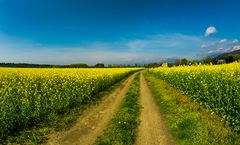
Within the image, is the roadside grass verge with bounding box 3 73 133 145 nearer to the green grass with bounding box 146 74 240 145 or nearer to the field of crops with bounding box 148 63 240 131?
the green grass with bounding box 146 74 240 145

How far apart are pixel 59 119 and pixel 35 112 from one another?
125cm

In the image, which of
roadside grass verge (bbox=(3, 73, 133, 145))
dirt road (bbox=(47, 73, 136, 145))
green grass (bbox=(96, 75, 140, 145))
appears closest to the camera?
green grass (bbox=(96, 75, 140, 145))

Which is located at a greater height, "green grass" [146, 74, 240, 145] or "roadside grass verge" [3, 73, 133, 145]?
"green grass" [146, 74, 240, 145]

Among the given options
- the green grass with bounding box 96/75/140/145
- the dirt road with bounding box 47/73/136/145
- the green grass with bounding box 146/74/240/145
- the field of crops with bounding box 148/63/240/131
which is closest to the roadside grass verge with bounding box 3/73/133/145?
the dirt road with bounding box 47/73/136/145

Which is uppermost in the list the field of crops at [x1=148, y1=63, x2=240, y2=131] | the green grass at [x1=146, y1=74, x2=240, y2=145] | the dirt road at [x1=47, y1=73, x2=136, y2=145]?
the field of crops at [x1=148, y1=63, x2=240, y2=131]

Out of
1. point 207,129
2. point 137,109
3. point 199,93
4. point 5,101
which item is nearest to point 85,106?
point 137,109

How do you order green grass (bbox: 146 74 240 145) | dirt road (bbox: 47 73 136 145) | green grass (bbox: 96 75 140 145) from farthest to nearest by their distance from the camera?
dirt road (bbox: 47 73 136 145)
green grass (bbox: 96 75 140 145)
green grass (bbox: 146 74 240 145)

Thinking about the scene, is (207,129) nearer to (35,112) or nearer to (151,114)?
(151,114)

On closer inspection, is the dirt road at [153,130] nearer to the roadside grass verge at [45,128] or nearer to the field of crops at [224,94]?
the field of crops at [224,94]

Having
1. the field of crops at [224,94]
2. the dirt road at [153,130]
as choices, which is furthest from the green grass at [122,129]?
the field of crops at [224,94]

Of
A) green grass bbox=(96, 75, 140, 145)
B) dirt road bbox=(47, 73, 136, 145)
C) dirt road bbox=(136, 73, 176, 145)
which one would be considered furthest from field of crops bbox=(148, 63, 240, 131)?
dirt road bbox=(47, 73, 136, 145)

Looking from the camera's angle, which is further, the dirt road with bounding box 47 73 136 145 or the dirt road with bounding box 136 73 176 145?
the dirt road with bounding box 47 73 136 145

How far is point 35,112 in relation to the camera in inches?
518

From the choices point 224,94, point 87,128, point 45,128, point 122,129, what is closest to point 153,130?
point 122,129
